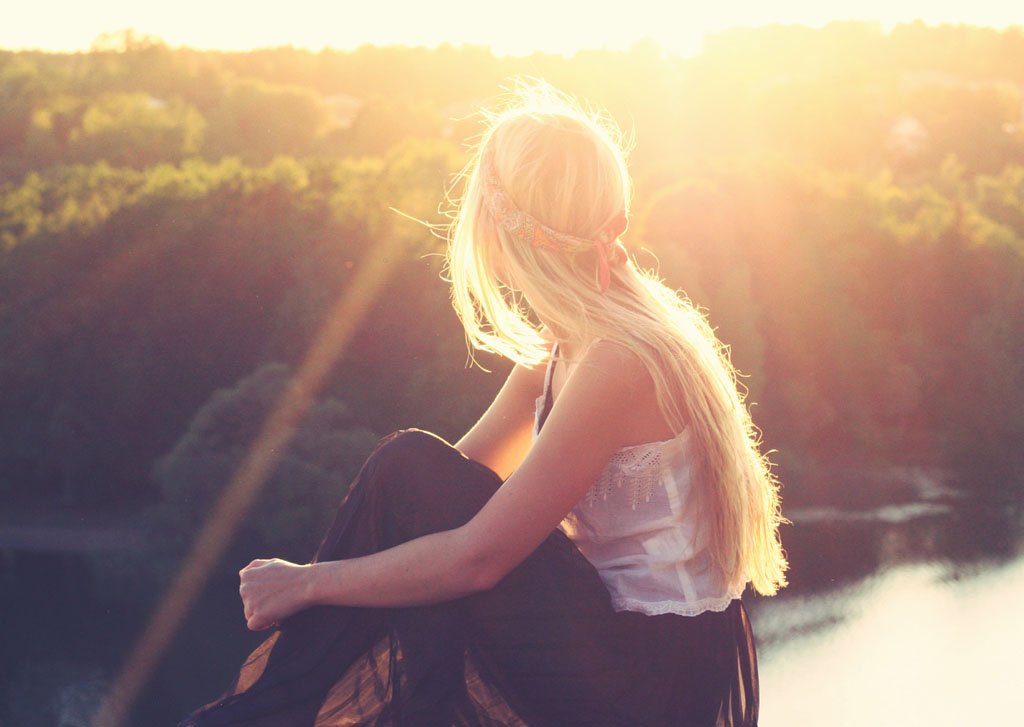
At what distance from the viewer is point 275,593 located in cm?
135

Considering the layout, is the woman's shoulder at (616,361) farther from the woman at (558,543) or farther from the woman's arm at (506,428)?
the woman's arm at (506,428)

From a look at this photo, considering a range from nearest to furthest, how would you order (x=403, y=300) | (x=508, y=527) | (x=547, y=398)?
(x=508, y=527)
(x=547, y=398)
(x=403, y=300)

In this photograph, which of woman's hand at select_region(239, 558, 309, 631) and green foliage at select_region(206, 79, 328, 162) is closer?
woman's hand at select_region(239, 558, 309, 631)

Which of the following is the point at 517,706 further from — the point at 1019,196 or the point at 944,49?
the point at 944,49

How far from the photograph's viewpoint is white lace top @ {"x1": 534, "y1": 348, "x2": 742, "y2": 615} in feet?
4.53

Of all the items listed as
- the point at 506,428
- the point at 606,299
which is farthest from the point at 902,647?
the point at 606,299

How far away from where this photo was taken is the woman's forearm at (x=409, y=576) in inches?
51.4

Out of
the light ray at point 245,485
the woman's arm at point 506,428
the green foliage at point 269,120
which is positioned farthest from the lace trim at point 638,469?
the green foliage at point 269,120

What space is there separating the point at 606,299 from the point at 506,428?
1.46ft

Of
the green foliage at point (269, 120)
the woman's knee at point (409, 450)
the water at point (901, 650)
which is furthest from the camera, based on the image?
the green foliage at point (269, 120)

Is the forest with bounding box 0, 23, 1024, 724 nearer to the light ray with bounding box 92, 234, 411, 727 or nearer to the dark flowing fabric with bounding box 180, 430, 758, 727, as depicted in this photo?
the light ray with bounding box 92, 234, 411, 727

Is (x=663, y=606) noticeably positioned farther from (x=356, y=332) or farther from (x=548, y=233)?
(x=356, y=332)

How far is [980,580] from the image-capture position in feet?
14.0

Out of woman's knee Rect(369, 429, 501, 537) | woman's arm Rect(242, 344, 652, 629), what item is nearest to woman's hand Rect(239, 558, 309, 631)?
woman's arm Rect(242, 344, 652, 629)
